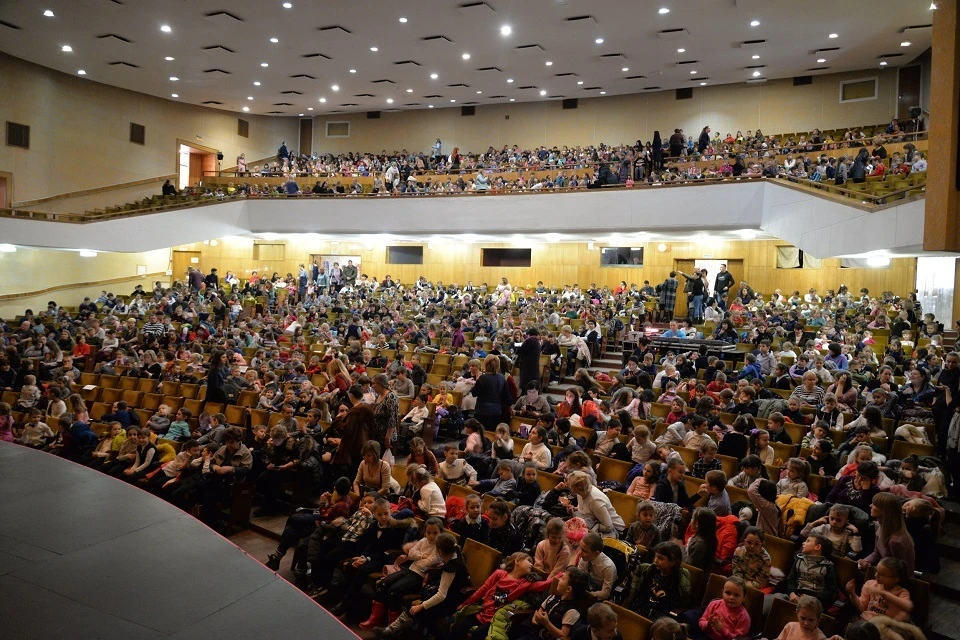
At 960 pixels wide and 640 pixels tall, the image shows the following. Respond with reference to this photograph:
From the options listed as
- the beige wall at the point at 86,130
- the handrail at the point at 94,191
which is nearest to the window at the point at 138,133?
the beige wall at the point at 86,130

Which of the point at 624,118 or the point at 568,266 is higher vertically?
the point at 624,118

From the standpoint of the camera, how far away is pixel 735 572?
4.12 meters

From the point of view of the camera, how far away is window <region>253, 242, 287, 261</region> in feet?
83.3

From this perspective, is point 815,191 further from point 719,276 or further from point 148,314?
point 148,314

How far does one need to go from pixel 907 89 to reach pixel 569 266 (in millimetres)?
10968

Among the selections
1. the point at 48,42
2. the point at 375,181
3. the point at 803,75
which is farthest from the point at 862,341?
the point at 48,42

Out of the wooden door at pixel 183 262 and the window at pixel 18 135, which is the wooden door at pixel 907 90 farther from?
the window at pixel 18 135

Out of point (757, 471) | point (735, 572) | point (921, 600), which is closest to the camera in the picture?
point (921, 600)

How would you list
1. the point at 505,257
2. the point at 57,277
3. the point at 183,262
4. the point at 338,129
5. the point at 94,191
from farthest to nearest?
the point at 338,129, the point at 183,262, the point at 505,257, the point at 94,191, the point at 57,277

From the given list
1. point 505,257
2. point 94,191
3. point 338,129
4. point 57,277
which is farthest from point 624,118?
point 57,277

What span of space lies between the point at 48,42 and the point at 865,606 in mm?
21464

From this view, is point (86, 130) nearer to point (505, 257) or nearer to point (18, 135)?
point (18, 135)

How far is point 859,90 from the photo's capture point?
20109mm

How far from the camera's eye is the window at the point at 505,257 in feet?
75.7
